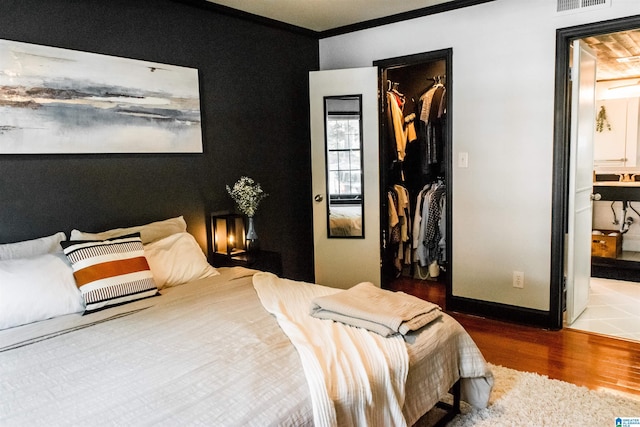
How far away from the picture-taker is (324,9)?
13.0 ft

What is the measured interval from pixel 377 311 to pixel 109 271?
142cm

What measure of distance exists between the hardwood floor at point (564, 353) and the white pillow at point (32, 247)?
109 inches

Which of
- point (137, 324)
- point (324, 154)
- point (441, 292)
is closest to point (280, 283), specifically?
point (137, 324)

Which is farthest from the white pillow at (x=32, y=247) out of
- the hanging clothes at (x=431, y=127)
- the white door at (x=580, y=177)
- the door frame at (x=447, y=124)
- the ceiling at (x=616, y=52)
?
the ceiling at (x=616, y=52)

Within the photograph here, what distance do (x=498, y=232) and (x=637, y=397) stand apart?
1.53m

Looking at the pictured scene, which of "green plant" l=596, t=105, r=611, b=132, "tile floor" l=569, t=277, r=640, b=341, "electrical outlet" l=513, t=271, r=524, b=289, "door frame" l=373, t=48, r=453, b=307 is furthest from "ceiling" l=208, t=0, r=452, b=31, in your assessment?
"green plant" l=596, t=105, r=611, b=132

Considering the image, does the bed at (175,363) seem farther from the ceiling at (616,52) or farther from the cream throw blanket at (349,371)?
the ceiling at (616,52)

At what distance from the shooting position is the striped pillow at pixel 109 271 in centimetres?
240

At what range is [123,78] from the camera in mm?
3111

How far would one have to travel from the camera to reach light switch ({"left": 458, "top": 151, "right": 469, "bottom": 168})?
3888 millimetres

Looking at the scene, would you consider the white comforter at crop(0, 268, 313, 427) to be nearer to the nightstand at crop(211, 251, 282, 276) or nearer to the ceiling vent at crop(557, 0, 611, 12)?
the nightstand at crop(211, 251, 282, 276)

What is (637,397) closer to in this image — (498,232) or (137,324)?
(498,232)

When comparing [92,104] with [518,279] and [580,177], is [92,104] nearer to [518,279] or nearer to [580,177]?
[518,279]

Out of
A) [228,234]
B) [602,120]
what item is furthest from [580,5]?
[602,120]
